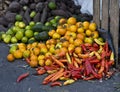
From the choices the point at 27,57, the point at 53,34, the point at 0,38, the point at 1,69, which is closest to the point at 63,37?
the point at 53,34

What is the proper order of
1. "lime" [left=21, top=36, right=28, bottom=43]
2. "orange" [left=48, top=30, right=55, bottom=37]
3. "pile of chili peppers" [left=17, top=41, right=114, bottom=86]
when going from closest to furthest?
1. "pile of chili peppers" [left=17, top=41, right=114, bottom=86]
2. "orange" [left=48, top=30, right=55, bottom=37]
3. "lime" [left=21, top=36, right=28, bottom=43]

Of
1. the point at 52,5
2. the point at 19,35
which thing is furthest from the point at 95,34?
the point at 52,5

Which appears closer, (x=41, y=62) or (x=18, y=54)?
(x=41, y=62)

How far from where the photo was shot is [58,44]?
19.0ft

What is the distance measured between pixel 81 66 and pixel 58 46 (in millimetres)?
598

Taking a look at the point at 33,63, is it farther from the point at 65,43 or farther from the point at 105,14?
the point at 105,14

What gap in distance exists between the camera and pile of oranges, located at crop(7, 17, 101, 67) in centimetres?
567

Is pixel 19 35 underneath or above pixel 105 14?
underneath

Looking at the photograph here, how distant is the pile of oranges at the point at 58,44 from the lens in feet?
18.6

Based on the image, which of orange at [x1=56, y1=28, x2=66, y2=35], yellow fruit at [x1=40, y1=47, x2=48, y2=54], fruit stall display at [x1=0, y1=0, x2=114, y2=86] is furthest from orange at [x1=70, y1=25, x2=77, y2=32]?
yellow fruit at [x1=40, y1=47, x2=48, y2=54]

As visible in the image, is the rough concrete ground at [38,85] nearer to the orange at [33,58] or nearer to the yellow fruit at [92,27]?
the orange at [33,58]

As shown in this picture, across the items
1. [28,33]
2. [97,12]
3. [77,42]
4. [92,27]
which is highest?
[97,12]

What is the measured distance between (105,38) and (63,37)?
69 centimetres

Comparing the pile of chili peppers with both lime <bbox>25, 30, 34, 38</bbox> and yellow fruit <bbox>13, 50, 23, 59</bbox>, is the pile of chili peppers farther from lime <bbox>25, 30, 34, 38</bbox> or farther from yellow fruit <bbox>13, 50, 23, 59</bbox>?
lime <bbox>25, 30, 34, 38</bbox>
